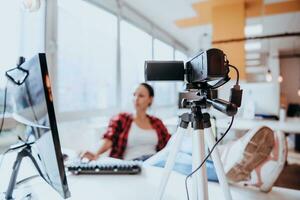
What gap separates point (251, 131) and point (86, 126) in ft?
5.70

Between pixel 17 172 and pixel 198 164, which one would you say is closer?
pixel 198 164

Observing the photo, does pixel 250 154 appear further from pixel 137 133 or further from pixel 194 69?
pixel 137 133

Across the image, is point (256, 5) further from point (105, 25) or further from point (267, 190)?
point (267, 190)

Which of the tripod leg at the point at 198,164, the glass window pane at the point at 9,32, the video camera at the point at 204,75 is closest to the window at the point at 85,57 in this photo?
the glass window pane at the point at 9,32

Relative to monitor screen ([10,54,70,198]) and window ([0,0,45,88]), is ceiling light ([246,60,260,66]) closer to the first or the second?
window ([0,0,45,88])

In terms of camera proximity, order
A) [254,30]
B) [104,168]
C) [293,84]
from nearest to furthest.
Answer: [104,168] < [293,84] < [254,30]

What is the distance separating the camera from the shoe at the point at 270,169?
2.64 feet

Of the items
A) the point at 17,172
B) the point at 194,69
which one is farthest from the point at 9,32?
the point at 194,69

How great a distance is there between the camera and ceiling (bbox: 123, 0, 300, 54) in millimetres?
3111

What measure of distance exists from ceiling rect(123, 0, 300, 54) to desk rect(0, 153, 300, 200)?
193cm

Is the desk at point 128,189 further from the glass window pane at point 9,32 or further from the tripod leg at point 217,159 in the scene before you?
the glass window pane at point 9,32


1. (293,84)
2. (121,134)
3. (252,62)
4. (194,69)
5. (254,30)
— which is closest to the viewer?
(194,69)

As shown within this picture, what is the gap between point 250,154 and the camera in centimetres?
80

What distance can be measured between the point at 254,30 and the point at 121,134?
4096mm
